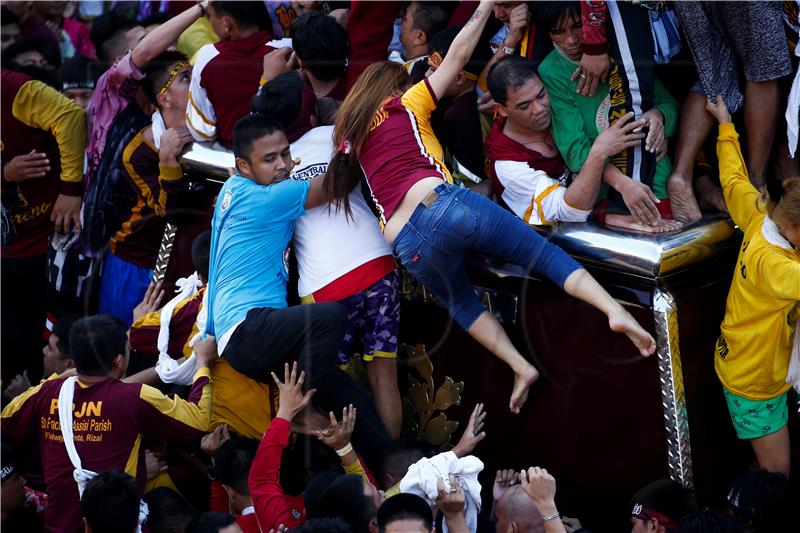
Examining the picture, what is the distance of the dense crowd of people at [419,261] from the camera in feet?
11.5

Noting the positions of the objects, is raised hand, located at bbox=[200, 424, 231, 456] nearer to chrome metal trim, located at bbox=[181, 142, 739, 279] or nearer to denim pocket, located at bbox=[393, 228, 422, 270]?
denim pocket, located at bbox=[393, 228, 422, 270]

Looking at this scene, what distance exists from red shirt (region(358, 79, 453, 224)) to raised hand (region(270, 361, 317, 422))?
0.61 meters

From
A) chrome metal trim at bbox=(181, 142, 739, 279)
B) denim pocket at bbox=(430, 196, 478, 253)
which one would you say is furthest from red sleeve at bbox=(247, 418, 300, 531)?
chrome metal trim at bbox=(181, 142, 739, 279)

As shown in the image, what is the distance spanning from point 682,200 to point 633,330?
64 cm

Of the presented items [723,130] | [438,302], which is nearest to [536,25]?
[723,130]

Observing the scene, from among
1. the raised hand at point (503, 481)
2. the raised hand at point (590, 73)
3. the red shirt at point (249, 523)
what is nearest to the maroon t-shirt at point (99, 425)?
the red shirt at point (249, 523)

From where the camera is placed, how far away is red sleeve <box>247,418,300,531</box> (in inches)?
137

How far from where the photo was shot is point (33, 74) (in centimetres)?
535

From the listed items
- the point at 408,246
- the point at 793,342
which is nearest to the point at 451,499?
the point at 408,246

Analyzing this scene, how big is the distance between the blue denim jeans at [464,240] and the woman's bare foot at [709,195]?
657mm

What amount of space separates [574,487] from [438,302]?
79cm

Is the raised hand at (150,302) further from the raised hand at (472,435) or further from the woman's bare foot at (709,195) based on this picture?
the woman's bare foot at (709,195)

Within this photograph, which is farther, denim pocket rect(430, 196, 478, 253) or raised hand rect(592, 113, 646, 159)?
raised hand rect(592, 113, 646, 159)

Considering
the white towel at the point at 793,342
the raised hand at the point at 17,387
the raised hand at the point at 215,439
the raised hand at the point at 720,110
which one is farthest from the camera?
the raised hand at the point at 17,387
